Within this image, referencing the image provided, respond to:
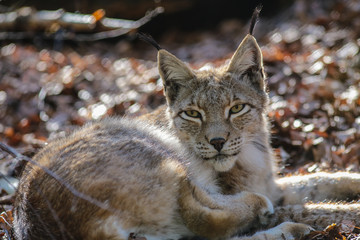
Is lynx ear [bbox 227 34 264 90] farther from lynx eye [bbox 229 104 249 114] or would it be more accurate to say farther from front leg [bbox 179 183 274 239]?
front leg [bbox 179 183 274 239]

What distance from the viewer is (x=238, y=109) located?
4.91 m

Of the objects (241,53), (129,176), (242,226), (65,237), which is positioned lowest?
(242,226)

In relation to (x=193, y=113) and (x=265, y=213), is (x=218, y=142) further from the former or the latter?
(x=265, y=213)

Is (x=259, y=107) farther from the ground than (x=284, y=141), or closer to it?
farther from the ground

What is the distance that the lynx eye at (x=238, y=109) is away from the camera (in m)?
4.89

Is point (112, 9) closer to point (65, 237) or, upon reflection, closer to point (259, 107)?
point (259, 107)

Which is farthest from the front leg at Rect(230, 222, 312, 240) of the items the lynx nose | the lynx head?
the lynx nose

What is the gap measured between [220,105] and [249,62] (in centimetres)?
69

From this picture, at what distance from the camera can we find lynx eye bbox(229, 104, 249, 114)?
4.89 meters

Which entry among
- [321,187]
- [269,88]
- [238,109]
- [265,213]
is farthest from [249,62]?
[269,88]

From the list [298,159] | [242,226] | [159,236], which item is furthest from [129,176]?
[298,159]

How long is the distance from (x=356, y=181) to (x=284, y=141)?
1.58 meters

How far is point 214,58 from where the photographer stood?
36.2ft

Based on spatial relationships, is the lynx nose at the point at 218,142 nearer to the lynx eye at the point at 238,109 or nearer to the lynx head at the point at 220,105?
the lynx head at the point at 220,105
